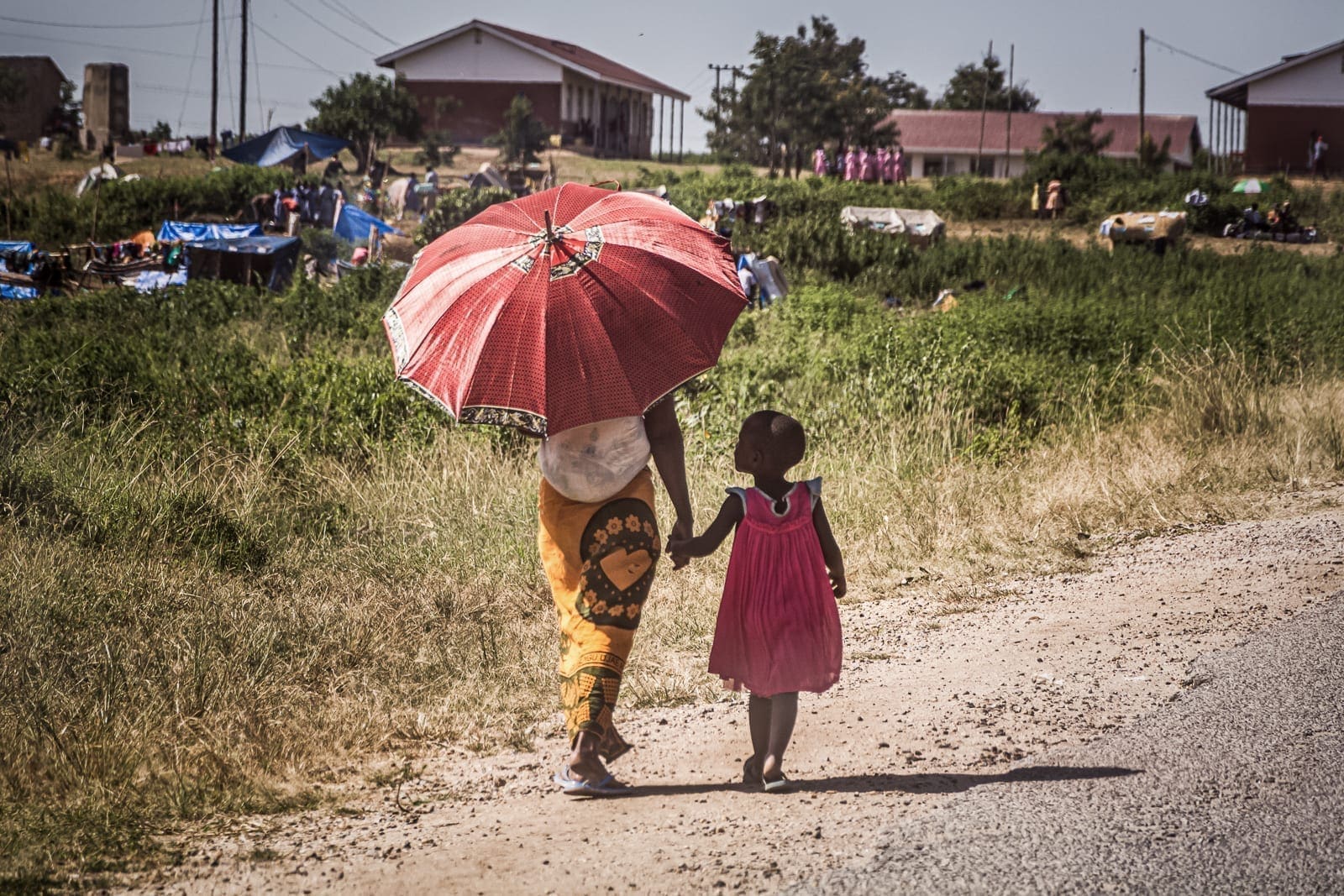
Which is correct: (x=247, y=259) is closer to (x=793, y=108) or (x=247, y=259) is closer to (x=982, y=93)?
(x=793, y=108)

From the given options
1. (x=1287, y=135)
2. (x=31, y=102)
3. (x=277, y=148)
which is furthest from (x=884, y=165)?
(x=31, y=102)

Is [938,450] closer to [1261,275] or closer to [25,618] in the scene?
[25,618]

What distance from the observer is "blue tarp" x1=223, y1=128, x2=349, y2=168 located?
39.8m

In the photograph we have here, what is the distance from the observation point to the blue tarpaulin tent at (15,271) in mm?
20141

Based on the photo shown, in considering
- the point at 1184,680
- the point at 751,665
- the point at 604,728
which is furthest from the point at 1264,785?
the point at 604,728

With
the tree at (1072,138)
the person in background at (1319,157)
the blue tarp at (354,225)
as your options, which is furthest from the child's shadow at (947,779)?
the tree at (1072,138)

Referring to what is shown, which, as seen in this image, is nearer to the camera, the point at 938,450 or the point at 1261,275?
the point at 938,450

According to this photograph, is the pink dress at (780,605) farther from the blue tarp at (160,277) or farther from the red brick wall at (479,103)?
the red brick wall at (479,103)

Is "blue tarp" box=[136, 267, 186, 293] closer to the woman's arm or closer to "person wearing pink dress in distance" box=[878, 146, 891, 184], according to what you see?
the woman's arm

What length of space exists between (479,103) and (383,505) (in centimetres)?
4571

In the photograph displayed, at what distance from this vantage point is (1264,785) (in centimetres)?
371

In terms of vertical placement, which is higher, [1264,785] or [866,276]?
[866,276]

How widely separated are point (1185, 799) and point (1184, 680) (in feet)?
3.72

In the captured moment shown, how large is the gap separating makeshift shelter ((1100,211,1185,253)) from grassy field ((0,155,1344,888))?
13.0 meters
